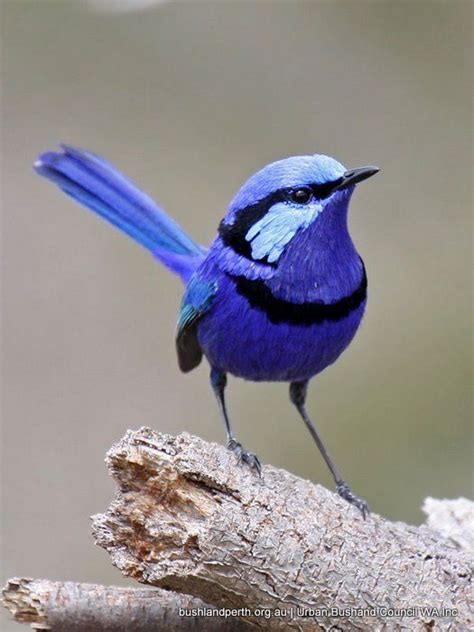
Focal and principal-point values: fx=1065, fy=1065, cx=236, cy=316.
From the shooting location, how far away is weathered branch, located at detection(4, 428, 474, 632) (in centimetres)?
265

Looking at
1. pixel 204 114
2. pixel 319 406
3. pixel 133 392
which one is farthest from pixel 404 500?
pixel 204 114

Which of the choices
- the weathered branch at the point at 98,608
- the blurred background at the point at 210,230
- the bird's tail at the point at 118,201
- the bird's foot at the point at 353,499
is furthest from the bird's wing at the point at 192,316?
the blurred background at the point at 210,230

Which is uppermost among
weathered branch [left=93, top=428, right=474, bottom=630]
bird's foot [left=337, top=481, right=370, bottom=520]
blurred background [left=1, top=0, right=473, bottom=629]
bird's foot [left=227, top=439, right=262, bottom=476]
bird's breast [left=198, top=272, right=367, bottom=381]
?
blurred background [left=1, top=0, right=473, bottom=629]

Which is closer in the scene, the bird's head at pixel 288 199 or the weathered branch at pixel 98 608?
the weathered branch at pixel 98 608

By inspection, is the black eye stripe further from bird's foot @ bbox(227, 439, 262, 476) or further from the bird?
bird's foot @ bbox(227, 439, 262, 476)

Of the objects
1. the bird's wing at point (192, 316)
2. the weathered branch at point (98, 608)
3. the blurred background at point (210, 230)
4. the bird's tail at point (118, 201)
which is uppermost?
the blurred background at point (210, 230)

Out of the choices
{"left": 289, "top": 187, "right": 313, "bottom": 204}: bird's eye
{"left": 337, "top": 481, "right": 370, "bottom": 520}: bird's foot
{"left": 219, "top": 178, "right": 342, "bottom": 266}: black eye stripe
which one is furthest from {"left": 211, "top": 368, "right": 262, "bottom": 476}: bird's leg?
{"left": 289, "top": 187, "right": 313, "bottom": 204}: bird's eye

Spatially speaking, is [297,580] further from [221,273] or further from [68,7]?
[68,7]

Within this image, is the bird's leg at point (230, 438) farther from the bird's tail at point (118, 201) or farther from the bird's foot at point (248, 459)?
the bird's tail at point (118, 201)

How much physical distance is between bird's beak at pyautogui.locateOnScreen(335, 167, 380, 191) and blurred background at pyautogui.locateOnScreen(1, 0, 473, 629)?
2.86 metres

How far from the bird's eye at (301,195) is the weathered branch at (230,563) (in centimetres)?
83

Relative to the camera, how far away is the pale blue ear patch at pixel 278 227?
3213 mm

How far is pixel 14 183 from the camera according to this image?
7762mm

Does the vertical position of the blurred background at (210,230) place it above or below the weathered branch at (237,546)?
above
